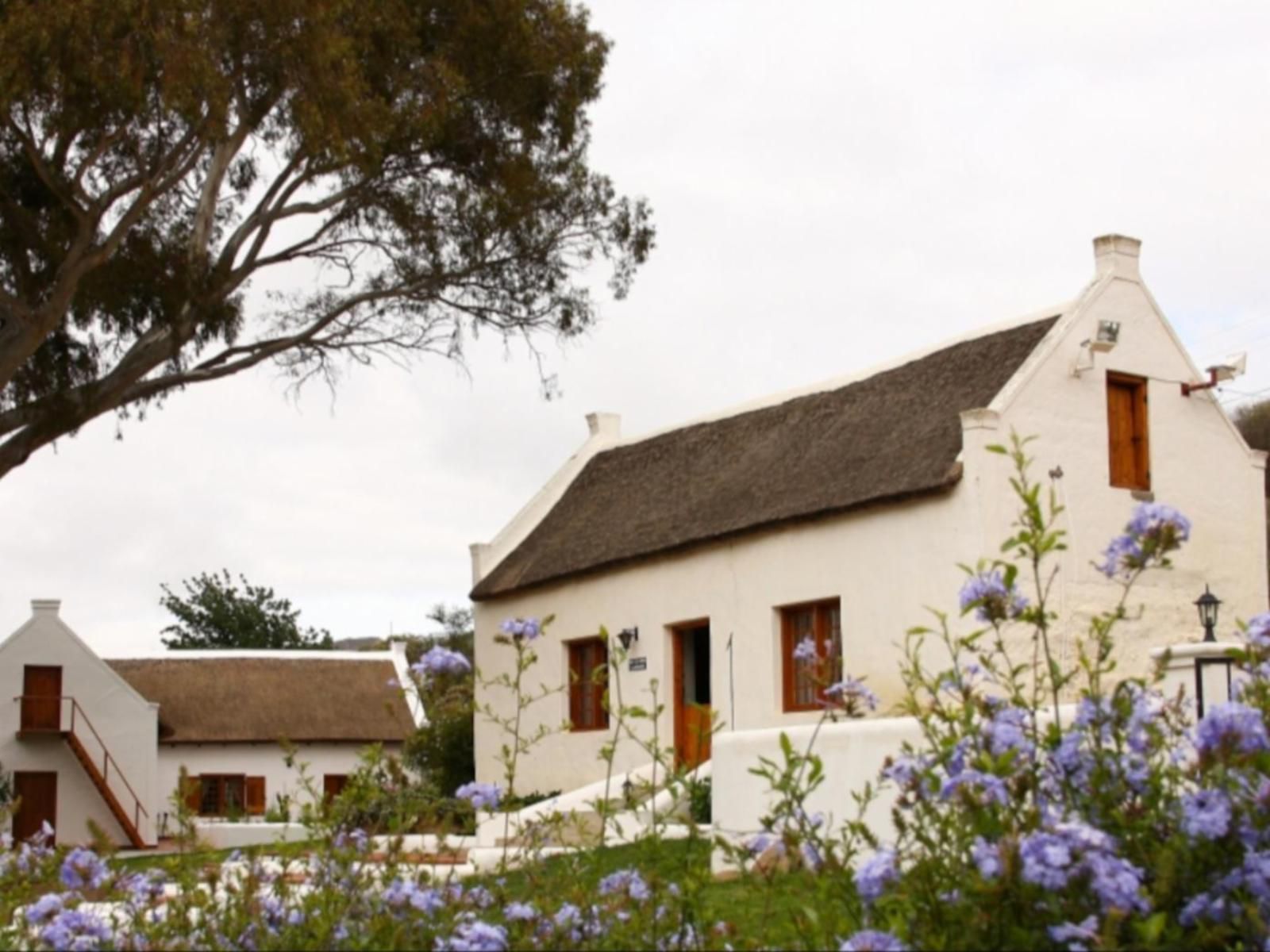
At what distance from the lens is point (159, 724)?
38844 mm

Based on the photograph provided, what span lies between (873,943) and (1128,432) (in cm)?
1783

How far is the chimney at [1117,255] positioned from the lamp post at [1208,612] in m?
3.73

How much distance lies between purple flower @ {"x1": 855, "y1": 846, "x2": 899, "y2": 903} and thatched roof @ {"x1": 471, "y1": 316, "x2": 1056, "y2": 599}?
15.2m

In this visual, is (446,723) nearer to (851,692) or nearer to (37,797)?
(851,692)

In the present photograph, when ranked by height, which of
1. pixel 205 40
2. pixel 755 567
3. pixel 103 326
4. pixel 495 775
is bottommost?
pixel 495 775

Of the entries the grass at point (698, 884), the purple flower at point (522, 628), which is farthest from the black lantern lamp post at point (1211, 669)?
the purple flower at point (522, 628)

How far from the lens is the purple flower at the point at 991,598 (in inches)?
185

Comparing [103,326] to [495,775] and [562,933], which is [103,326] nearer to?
[495,775]

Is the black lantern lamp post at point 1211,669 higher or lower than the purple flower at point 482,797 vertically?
higher

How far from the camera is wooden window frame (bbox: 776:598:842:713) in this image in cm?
2098

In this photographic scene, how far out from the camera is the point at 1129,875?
3.72 meters

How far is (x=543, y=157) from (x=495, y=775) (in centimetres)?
959

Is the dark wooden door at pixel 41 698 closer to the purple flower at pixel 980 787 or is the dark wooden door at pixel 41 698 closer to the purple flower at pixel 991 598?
the purple flower at pixel 991 598

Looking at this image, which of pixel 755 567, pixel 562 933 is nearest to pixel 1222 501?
pixel 755 567
